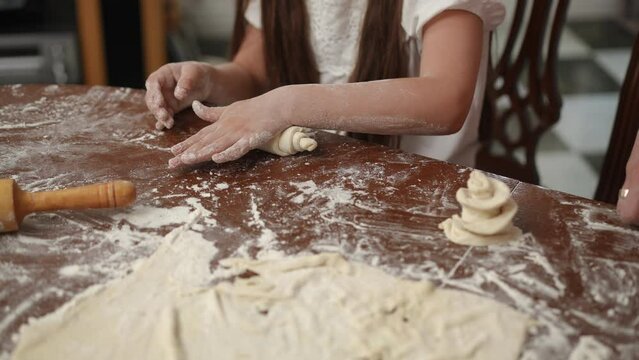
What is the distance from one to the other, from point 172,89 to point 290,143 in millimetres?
275

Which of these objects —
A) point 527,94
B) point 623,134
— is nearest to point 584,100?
point 527,94

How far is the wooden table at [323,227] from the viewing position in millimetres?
837

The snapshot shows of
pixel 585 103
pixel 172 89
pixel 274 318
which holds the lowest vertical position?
pixel 585 103

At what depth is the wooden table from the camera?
0.84m

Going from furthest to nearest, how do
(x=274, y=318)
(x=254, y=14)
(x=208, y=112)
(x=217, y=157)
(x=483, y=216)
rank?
1. (x=254, y=14)
2. (x=208, y=112)
3. (x=217, y=157)
4. (x=483, y=216)
5. (x=274, y=318)

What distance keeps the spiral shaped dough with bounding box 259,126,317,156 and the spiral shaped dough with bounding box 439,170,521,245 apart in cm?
25

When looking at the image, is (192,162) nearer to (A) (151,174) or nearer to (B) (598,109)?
(A) (151,174)

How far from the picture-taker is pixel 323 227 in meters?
0.96

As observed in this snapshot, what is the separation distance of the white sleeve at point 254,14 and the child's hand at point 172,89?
9.5 inches

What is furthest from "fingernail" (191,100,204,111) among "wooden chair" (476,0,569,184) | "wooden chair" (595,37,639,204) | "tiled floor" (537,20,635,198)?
"tiled floor" (537,20,635,198)

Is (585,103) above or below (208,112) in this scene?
below

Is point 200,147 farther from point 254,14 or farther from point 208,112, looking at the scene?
point 254,14

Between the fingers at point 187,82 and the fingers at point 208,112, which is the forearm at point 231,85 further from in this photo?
the fingers at point 208,112

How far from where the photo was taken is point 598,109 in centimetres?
268
